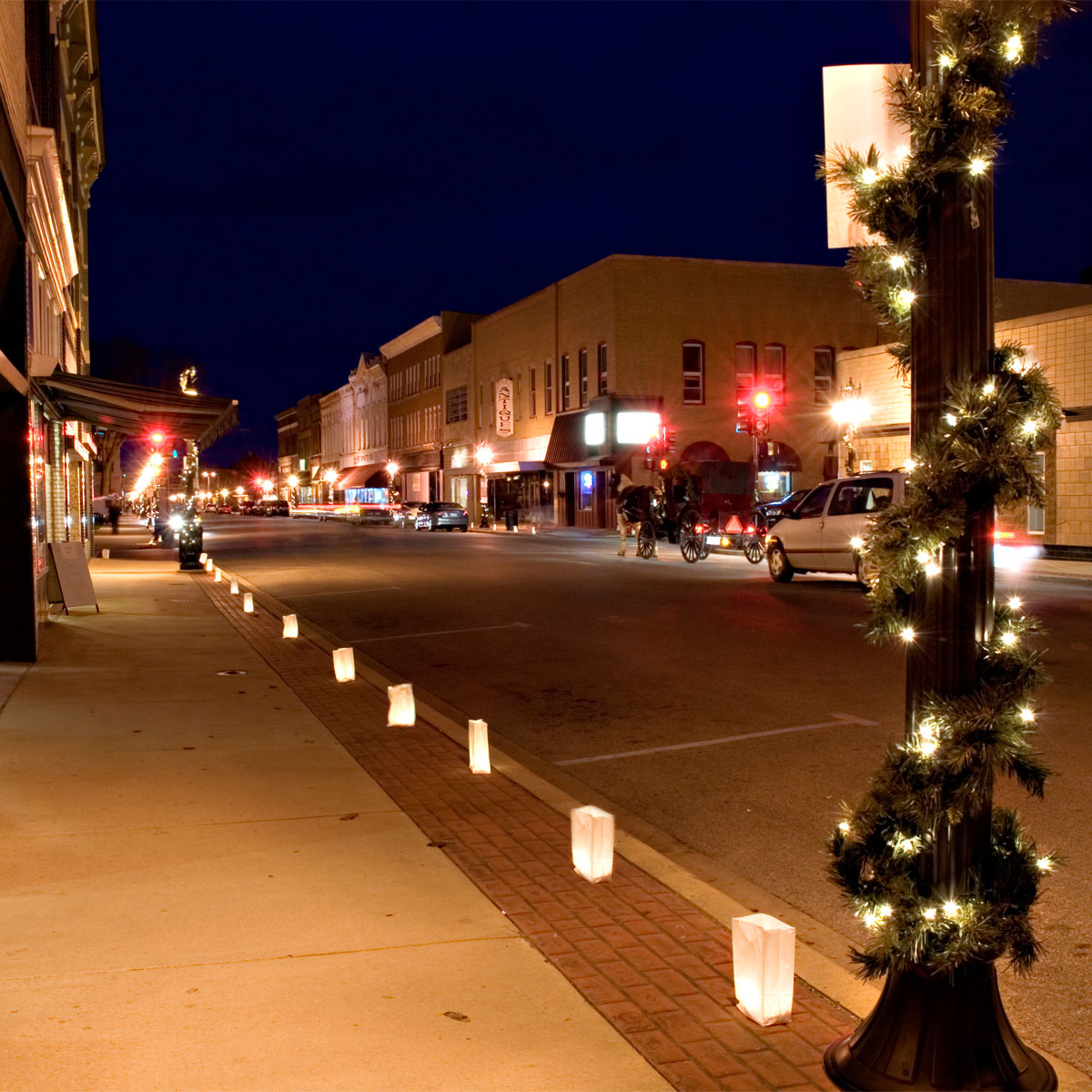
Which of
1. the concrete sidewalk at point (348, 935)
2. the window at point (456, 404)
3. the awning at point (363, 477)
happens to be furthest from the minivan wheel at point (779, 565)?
the awning at point (363, 477)

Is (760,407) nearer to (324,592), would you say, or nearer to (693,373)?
(324,592)

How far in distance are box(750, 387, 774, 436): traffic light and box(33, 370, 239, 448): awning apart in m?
15.3

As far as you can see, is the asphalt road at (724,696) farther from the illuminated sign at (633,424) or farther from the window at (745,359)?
the window at (745,359)

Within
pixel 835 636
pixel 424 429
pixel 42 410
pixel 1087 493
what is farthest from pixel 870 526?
pixel 424 429

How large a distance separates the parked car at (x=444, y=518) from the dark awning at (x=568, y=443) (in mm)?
4692

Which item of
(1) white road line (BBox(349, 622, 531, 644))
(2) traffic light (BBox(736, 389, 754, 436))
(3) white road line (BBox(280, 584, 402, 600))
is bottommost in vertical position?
(1) white road line (BBox(349, 622, 531, 644))

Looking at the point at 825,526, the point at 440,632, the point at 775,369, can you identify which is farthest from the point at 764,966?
the point at 775,369

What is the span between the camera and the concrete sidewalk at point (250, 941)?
12.0 ft

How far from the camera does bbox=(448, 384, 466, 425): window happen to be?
70.8 meters

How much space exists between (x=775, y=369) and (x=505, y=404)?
49.5ft

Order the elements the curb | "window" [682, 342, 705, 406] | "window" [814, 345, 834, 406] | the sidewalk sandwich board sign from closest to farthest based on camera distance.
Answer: the curb, the sidewalk sandwich board sign, "window" [682, 342, 705, 406], "window" [814, 345, 834, 406]

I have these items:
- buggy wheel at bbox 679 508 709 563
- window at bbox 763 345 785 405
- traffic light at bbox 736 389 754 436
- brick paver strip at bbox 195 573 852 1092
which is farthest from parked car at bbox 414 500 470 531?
brick paver strip at bbox 195 573 852 1092

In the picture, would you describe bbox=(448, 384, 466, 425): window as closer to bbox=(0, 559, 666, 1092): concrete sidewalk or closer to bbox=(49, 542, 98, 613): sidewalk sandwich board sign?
bbox=(49, 542, 98, 613): sidewalk sandwich board sign

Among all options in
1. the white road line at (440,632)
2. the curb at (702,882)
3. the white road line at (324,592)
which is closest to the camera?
the curb at (702,882)
